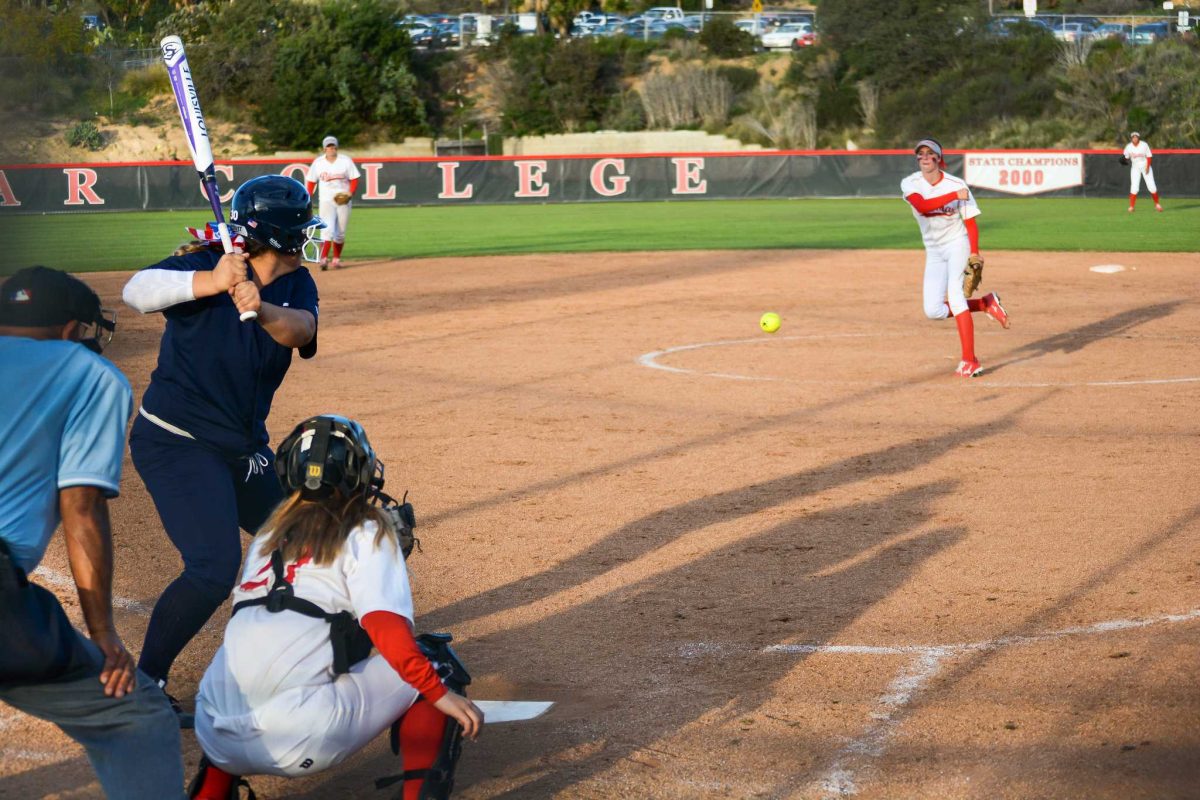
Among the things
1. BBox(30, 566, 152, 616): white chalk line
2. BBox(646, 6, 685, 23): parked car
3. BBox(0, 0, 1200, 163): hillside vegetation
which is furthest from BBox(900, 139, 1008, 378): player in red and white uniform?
BBox(646, 6, 685, 23): parked car

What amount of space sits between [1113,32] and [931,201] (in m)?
64.4

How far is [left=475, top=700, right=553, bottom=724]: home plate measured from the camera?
17.9 feet

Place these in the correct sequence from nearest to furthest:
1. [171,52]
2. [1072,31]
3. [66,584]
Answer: [171,52], [66,584], [1072,31]

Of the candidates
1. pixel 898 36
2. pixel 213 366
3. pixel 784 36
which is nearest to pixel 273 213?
pixel 213 366

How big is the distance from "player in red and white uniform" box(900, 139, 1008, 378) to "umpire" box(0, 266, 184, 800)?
1026cm

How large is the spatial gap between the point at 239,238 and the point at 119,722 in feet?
7.19

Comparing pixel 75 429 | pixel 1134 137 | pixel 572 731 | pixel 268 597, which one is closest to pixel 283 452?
pixel 268 597

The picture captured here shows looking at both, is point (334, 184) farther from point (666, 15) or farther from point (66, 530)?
point (666, 15)

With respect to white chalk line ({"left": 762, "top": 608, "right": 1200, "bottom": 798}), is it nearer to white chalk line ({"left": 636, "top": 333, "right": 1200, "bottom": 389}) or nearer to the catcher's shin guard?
the catcher's shin guard

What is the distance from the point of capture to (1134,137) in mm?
36312

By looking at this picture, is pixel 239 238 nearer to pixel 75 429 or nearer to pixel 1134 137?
pixel 75 429

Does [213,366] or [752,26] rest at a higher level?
[752,26]

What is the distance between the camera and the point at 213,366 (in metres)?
5.37

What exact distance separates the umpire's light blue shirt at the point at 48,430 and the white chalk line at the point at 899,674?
8.39 feet
